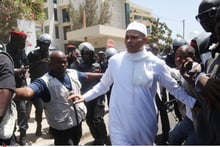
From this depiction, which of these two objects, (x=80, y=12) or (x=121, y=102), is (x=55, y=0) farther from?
(x=121, y=102)

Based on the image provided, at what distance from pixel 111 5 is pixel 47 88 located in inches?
1477

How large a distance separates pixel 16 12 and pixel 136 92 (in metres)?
6.70

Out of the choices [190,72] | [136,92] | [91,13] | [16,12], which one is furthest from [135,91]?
[91,13]

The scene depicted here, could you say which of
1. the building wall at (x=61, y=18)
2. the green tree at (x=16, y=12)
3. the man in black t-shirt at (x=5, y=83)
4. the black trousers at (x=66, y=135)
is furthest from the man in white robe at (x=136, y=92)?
the building wall at (x=61, y=18)

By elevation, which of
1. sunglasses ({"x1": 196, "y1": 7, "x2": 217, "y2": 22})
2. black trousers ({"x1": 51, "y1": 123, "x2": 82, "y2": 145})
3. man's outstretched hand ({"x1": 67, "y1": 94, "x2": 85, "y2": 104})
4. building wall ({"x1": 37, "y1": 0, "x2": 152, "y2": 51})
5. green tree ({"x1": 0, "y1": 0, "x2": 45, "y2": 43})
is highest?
building wall ({"x1": 37, "y1": 0, "x2": 152, "y2": 51})

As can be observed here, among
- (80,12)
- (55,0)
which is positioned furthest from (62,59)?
(55,0)

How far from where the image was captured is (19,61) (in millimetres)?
5477

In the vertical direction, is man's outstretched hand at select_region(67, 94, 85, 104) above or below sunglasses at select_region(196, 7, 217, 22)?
below

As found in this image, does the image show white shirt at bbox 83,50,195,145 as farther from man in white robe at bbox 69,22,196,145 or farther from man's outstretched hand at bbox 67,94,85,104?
man's outstretched hand at bbox 67,94,85,104

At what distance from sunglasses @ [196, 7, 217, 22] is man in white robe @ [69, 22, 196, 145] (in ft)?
2.80

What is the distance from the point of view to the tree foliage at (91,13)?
36031mm

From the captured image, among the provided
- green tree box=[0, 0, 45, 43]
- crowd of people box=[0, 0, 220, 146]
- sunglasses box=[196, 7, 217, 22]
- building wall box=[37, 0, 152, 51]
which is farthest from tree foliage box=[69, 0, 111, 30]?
sunglasses box=[196, 7, 217, 22]

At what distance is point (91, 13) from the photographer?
3606 cm

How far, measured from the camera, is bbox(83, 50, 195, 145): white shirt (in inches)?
121
